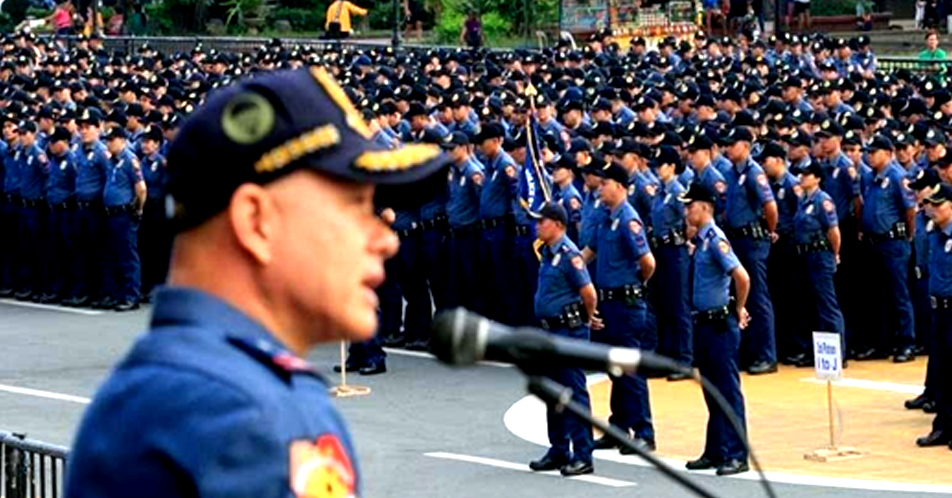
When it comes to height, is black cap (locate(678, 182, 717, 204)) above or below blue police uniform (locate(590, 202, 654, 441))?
above

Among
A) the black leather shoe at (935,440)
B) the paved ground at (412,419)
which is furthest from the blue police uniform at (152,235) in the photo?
the black leather shoe at (935,440)

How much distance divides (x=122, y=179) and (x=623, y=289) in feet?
31.2

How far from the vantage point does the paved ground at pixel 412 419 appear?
15305 mm

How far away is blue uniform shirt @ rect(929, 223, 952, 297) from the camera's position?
16.7m

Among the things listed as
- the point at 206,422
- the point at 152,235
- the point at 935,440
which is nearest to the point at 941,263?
the point at 935,440

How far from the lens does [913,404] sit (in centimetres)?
1811

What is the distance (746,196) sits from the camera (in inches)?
795

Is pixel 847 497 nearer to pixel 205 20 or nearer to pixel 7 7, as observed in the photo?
pixel 205 20

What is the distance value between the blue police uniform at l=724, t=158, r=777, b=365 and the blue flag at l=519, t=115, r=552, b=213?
1536mm

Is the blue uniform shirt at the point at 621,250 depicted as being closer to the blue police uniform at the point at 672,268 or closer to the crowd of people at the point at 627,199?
the crowd of people at the point at 627,199

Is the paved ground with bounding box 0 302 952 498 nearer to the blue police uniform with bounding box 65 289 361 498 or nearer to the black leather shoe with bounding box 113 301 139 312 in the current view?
the black leather shoe with bounding box 113 301 139 312

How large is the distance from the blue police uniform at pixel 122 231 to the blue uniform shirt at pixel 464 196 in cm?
474

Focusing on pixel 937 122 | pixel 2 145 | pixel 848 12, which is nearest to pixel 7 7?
pixel 848 12

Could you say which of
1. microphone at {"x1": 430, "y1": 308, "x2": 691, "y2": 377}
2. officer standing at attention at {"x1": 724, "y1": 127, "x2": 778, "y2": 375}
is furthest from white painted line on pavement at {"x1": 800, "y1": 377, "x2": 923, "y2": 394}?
microphone at {"x1": 430, "y1": 308, "x2": 691, "y2": 377}
